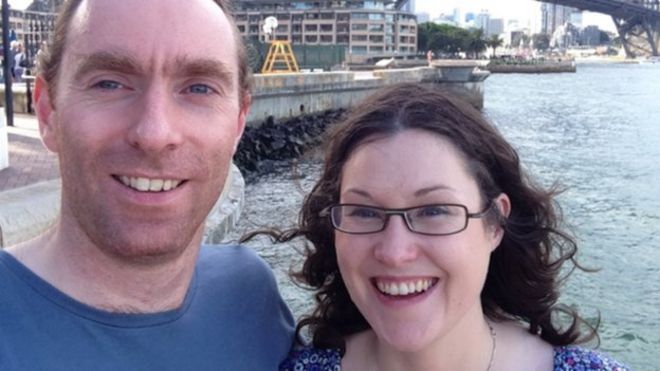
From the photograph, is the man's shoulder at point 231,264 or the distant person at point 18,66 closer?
the man's shoulder at point 231,264

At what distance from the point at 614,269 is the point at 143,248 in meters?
8.61

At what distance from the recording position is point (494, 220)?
189cm

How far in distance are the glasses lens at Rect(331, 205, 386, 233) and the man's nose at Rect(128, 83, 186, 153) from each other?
1.40 ft

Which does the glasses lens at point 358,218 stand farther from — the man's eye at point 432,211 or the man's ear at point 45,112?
the man's ear at point 45,112

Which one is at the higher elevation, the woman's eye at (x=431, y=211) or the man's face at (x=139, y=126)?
the man's face at (x=139, y=126)

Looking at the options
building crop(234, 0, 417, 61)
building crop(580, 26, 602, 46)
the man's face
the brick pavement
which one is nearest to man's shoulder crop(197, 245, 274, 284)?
the man's face

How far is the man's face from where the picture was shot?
5.10 feet

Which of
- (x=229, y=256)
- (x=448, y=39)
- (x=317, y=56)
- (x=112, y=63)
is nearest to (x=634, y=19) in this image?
(x=448, y=39)

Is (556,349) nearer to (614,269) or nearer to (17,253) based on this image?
(17,253)

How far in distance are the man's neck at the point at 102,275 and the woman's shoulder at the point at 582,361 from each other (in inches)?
35.7

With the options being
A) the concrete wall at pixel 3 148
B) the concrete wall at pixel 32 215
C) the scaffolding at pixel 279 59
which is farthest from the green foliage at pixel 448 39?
the concrete wall at pixel 32 215

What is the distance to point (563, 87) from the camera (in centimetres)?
5738

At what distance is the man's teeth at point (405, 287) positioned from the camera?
5.60 feet

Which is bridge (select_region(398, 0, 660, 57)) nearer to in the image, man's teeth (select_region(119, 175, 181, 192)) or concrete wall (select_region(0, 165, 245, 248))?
concrete wall (select_region(0, 165, 245, 248))
